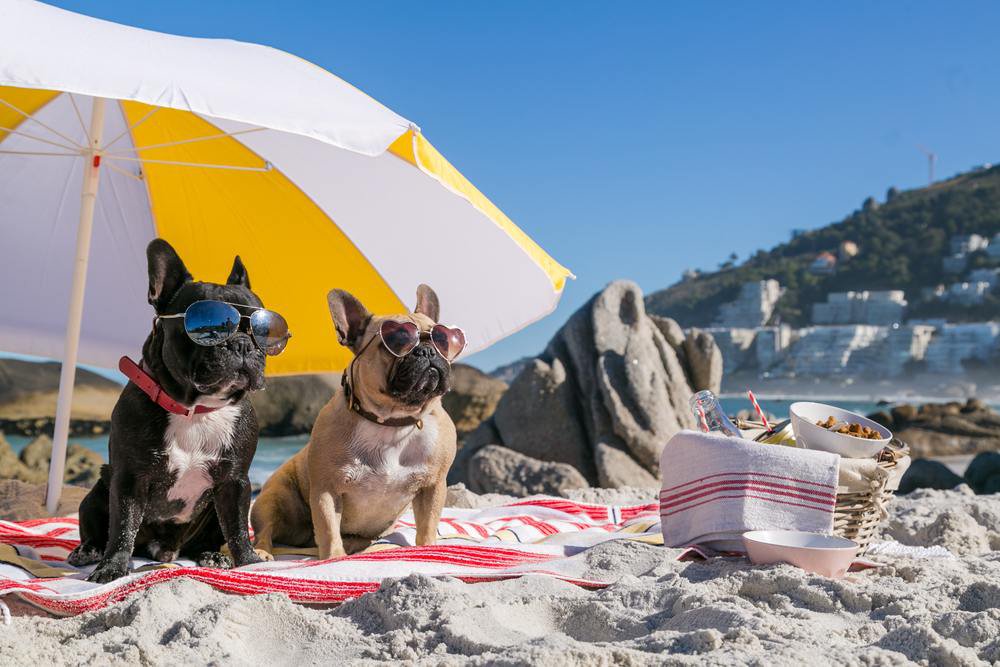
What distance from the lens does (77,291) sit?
4734 millimetres

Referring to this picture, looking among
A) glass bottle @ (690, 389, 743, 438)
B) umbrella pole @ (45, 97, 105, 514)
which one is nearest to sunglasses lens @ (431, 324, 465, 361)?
glass bottle @ (690, 389, 743, 438)

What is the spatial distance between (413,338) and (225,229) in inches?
84.9

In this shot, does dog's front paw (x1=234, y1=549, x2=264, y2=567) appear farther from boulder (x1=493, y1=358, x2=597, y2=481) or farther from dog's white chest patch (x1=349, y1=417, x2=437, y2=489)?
boulder (x1=493, y1=358, x2=597, y2=481)

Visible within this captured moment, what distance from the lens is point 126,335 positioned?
5.78 m

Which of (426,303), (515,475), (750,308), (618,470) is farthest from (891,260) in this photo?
(426,303)

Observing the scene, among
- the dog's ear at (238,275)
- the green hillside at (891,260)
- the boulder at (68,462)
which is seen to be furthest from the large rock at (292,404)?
the green hillside at (891,260)

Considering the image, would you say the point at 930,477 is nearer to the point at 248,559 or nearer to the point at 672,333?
the point at 672,333

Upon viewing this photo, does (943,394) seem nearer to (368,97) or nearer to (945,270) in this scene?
(945,270)

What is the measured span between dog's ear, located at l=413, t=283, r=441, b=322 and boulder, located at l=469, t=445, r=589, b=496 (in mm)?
4585

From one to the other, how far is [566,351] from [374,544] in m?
6.48

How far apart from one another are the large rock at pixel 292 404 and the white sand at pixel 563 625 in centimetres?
2088

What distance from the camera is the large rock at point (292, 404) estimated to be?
23578 millimetres

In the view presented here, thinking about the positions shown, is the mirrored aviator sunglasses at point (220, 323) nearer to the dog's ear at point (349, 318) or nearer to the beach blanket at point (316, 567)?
the dog's ear at point (349, 318)

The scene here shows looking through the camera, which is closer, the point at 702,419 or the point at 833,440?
the point at 833,440
